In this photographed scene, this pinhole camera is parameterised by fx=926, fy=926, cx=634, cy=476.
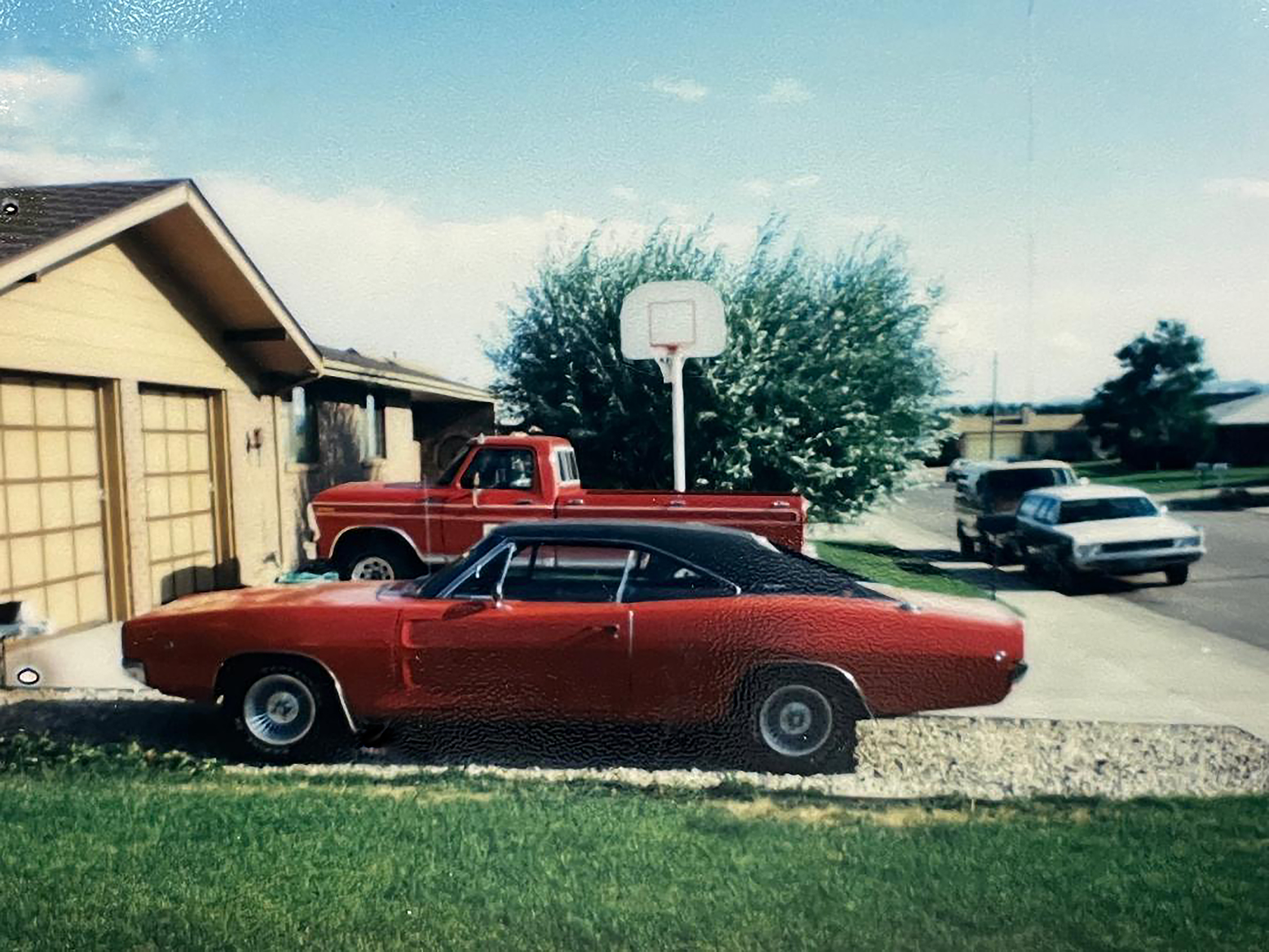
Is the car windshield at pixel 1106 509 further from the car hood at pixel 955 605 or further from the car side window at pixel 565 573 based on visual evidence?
the car side window at pixel 565 573

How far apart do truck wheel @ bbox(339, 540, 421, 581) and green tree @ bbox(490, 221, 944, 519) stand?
4.21ft

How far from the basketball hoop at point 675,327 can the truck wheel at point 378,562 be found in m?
1.93

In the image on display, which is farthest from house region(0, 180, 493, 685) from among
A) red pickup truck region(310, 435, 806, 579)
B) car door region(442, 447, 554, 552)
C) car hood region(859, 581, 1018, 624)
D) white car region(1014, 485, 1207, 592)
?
white car region(1014, 485, 1207, 592)

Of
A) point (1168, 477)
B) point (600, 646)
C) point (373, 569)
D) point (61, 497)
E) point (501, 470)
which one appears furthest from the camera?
point (501, 470)

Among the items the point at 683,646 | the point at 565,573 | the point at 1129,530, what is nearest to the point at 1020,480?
the point at 1129,530

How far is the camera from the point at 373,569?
4969 millimetres

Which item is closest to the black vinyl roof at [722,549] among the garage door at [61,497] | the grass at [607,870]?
the grass at [607,870]

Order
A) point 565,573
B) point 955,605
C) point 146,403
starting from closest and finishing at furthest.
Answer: point 955,605 → point 565,573 → point 146,403

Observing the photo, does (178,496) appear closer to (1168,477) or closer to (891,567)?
(891,567)

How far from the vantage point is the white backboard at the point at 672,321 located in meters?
3.70

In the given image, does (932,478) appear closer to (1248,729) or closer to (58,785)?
(1248,729)

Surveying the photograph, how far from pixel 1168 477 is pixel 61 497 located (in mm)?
4204

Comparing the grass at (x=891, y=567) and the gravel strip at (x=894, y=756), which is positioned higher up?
the grass at (x=891, y=567)

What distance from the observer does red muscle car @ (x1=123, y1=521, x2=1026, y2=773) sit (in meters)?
3.45
